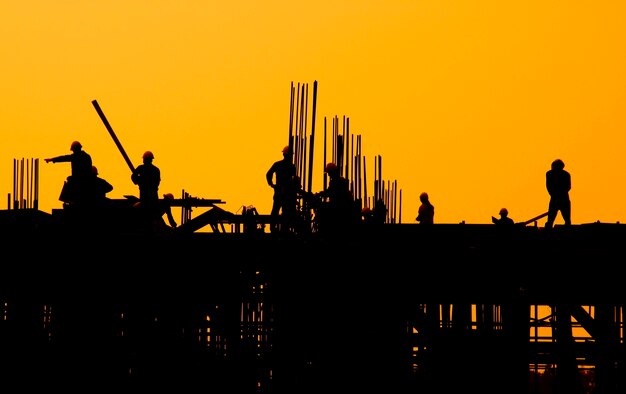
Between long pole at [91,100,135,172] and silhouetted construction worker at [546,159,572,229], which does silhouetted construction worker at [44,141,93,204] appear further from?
silhouetted construction worker at [546,159,572,229]

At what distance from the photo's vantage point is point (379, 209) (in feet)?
142

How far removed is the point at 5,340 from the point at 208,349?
4.08 meters

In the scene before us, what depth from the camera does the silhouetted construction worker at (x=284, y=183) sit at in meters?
38.0

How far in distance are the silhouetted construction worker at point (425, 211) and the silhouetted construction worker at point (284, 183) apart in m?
3.46

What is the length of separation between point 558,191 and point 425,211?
3121mm

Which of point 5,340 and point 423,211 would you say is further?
point 423,211

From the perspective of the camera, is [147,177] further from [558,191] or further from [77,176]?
[558,191]

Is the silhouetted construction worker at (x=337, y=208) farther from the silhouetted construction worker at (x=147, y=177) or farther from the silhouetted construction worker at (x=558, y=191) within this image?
the silhouetted construction worker at (x=558, y=191)

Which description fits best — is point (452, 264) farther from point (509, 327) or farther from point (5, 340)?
point (5, 340)

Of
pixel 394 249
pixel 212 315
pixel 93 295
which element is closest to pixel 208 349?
pixel 212 315

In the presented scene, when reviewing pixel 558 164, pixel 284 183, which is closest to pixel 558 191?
pixel 558 164

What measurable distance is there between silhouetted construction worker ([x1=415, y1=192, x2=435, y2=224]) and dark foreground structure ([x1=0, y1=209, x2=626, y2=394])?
2437 mm

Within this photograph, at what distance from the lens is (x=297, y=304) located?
1442 inches

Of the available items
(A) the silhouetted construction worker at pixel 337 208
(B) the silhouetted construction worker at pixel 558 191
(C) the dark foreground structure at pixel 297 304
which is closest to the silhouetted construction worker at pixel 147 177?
(C) the dark foreground structure at pixel 297 304
